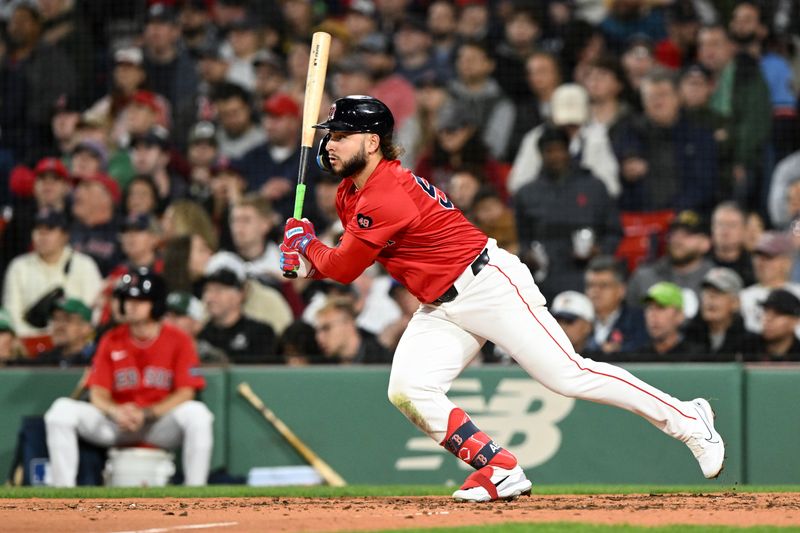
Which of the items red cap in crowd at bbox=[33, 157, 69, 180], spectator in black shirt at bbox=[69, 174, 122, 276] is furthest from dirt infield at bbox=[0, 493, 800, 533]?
red cap in crowd at bbox=[33, 157, 69, 180]

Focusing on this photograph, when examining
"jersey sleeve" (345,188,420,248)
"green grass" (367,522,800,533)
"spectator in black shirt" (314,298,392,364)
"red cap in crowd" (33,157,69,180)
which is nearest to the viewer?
"green grass" (367,522,800,533)

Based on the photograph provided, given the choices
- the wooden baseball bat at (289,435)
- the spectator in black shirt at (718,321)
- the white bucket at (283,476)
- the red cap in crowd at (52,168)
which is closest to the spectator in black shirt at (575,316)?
the spectator in black shirt at (718,321)

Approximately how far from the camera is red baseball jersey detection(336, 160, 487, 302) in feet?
17.4

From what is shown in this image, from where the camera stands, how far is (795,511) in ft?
17.1

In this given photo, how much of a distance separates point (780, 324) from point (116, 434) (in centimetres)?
405

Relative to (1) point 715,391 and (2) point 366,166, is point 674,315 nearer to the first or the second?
(1) point 715,391

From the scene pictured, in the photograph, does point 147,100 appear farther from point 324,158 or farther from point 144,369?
point 324,158

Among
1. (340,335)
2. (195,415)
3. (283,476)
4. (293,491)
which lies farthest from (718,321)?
(195,415)

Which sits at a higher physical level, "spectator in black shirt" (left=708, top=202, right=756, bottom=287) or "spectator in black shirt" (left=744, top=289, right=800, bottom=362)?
"spectator in black shirt" (left=708, top=202, right=756, bottom=287)

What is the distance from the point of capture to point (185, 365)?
7.93 metres

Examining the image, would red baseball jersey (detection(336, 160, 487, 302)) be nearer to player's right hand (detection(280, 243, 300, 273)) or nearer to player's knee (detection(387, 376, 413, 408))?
player's right hand (detection(280, 243, 300, 273))

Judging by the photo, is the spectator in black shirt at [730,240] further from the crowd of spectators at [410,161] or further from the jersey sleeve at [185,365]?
the jersey sleeve at [185,365]

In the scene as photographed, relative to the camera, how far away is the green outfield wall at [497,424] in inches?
313

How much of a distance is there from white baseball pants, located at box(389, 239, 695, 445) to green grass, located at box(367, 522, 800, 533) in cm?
81
